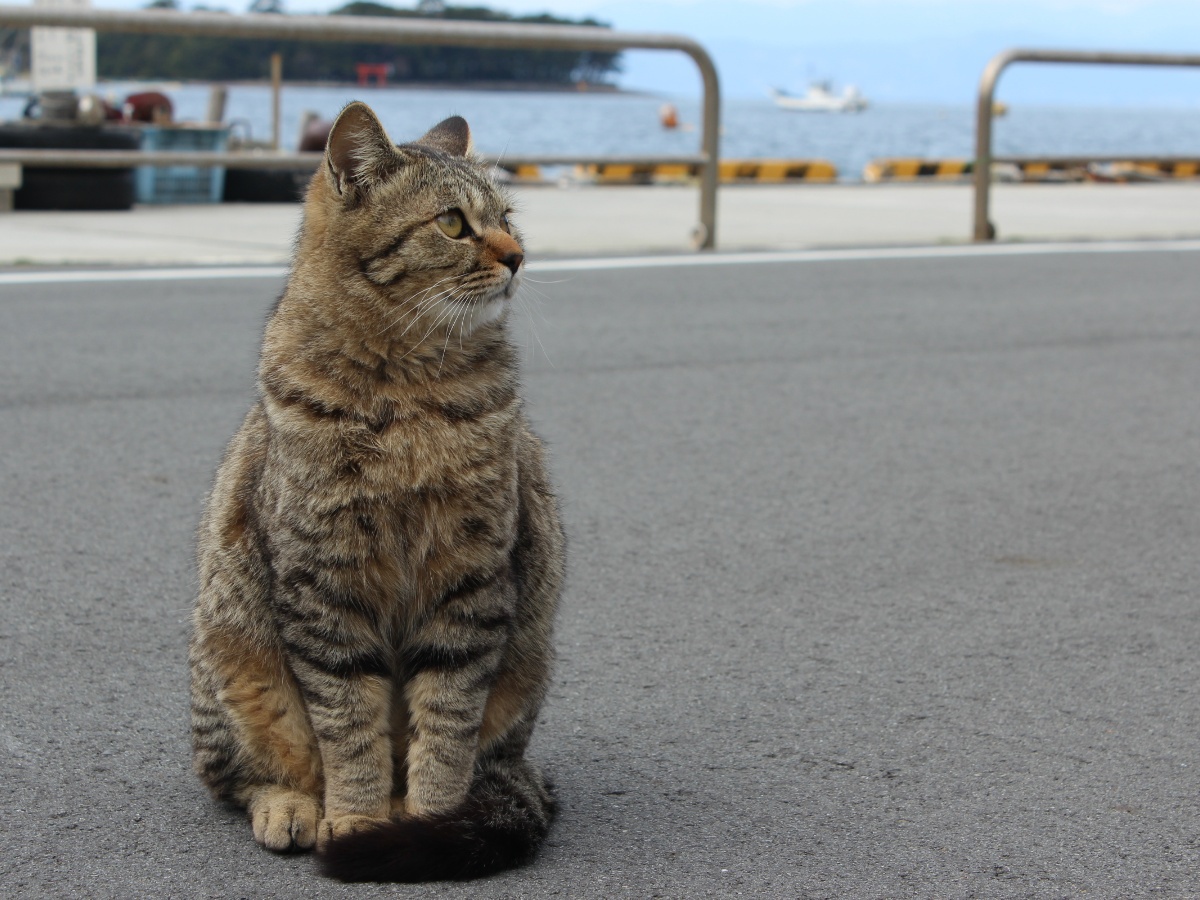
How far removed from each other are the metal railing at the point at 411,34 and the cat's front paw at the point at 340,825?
631 cm

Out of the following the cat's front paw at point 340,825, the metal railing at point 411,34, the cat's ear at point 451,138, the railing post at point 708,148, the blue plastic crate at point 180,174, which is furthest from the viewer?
the blue plastic crate at point 180,174

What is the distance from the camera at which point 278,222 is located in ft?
34.6

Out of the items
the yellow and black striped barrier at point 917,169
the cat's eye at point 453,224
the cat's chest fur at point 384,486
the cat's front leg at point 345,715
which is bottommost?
the cat's front leg at point 345,715

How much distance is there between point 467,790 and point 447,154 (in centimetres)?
121

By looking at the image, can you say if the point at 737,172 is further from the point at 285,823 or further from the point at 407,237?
the point at 285,823

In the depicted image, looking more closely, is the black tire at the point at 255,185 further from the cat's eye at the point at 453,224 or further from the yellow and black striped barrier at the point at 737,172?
the cat's eye at the point at 453,224

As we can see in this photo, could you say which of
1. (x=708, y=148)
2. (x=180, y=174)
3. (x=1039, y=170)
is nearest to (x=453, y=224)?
(x=708, y=148)

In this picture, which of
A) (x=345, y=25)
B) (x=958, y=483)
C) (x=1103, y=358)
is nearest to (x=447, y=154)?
(x=958, y=483)

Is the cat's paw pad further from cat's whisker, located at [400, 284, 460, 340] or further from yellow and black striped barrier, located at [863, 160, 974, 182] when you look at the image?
Answer: yellow and black striped barrier, located at [863, 160, 974, 182]

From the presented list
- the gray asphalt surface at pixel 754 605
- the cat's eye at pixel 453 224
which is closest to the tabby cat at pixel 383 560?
the cat's eye at pixel 453 224

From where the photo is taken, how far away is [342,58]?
53.6m

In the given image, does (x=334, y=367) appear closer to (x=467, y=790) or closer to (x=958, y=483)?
(x=467, y=790)

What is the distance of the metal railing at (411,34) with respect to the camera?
8070 millimetres

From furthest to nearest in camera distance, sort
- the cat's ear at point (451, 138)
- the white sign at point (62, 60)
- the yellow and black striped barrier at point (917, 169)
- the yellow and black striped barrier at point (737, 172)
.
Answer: the yellow and black striped barrier at point (917, 169)
the yellow and black striped barrier at point (737, 172)
the white sign at point (62, 60)
the cat's ear at point (451, 138)
